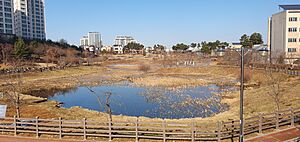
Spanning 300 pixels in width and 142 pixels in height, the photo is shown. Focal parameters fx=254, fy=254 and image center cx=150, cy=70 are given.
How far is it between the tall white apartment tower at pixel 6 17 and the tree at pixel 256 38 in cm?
10184

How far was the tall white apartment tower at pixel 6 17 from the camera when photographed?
109625mm

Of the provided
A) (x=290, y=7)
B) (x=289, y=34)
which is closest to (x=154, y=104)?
(x=289, y=34)

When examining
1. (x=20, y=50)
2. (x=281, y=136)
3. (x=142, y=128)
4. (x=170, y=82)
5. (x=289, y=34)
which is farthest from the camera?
(x=20, y=50)

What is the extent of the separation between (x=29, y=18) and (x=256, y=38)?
114192mm

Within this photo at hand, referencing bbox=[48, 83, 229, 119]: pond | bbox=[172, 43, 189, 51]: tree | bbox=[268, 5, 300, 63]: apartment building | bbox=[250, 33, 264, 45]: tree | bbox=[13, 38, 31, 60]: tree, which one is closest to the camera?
bbox=[48, 83, 229, 119]: pond

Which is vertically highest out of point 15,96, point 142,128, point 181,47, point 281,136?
point 181,47

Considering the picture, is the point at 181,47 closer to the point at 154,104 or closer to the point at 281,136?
the point at 154,104

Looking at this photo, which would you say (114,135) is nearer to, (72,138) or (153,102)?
(72,138)

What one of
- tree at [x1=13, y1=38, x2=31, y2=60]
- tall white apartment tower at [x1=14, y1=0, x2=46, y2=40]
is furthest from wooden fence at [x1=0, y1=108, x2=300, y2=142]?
tall white apartment tower at [x1=14, y1=0, x2=46, y2=40]

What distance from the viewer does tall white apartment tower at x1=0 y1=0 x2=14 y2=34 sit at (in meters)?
110

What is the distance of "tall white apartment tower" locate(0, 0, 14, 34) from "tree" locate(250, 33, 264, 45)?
101843 millimetres

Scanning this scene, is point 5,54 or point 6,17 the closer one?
point 5,54

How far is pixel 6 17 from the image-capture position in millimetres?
112062

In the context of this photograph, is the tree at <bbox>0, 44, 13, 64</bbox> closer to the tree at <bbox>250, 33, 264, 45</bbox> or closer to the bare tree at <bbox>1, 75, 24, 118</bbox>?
the bare tree at <bbox>1, 75, 24, 118</bbox>
